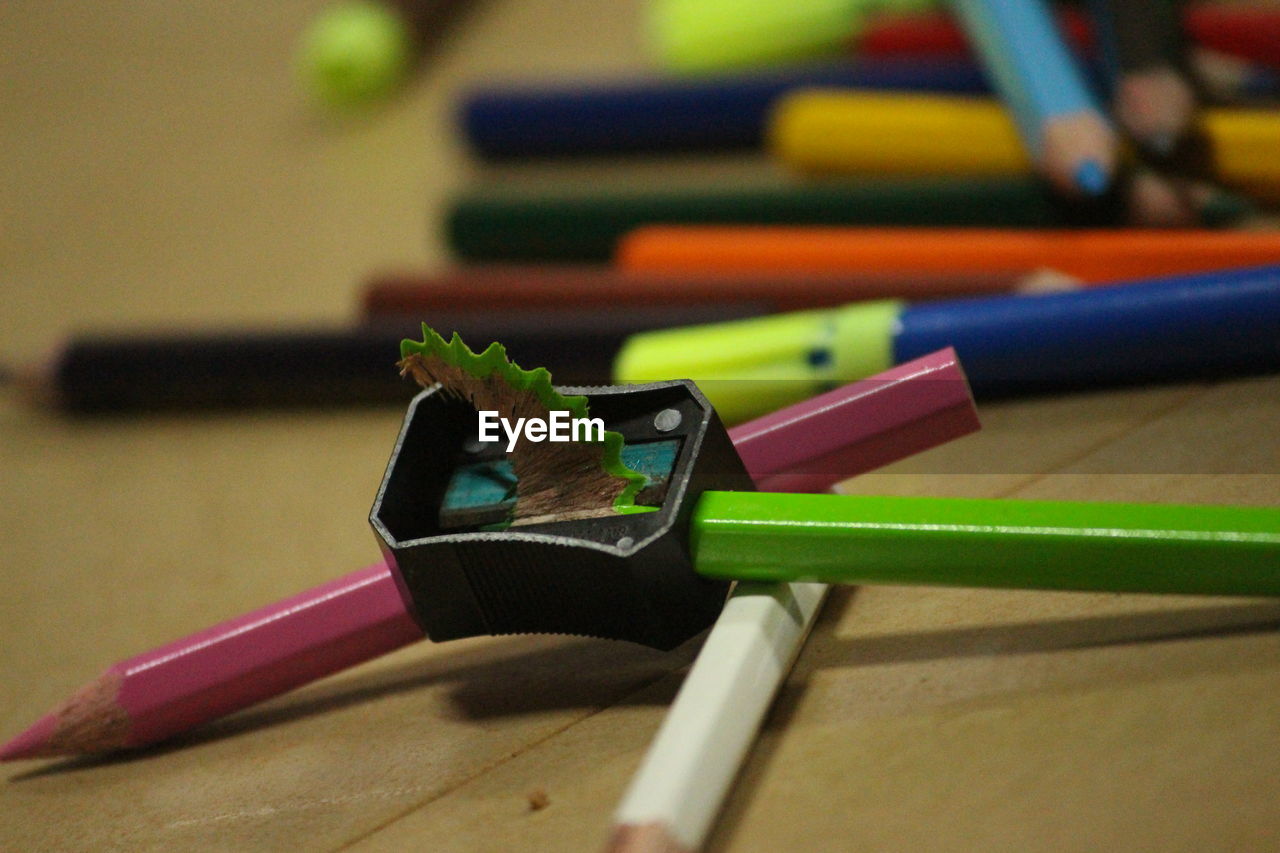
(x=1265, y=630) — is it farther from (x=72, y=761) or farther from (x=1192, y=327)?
(x=72, y=761)

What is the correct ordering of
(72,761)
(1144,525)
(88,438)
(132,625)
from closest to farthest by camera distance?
1. (1144,525)
2. (72,761)
3. (132,625)
4. (88,438)

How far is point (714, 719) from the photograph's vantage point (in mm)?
367

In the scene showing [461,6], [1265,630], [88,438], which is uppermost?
[461,6]

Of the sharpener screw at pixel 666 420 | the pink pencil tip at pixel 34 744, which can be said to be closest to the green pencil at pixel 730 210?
the sharpener screw at pixel 666 420

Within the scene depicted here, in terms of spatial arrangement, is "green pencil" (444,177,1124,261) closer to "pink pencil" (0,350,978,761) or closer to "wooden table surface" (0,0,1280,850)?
"wooden table surface" (0,0,1280,850)

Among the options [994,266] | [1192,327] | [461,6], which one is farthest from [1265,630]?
[461,6]

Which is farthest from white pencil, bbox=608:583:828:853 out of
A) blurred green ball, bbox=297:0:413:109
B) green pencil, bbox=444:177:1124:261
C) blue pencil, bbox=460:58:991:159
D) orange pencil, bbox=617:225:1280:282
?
blurred green ball, bbox=297:0:413:109

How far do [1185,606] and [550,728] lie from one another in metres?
0.21

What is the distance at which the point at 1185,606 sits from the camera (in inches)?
16.3

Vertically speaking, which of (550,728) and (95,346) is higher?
(95,346)

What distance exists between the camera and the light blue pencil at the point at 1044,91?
0.71m

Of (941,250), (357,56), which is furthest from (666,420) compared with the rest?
(357,56)

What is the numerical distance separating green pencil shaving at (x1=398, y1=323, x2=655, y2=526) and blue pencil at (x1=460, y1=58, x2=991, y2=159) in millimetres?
631

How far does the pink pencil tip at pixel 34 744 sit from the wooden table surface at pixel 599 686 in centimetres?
2
